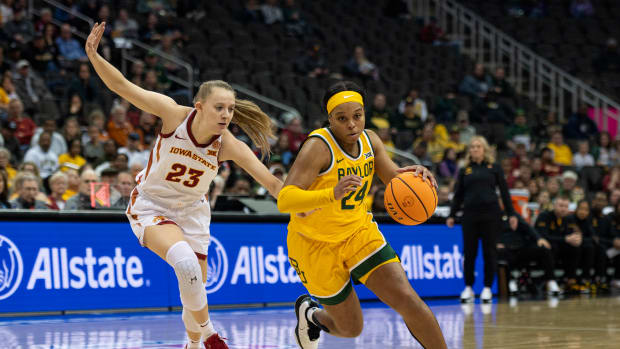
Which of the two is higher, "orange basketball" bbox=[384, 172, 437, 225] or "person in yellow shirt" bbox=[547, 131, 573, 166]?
"person in yellow shirt" bbox=[547, 131, 573, 166]

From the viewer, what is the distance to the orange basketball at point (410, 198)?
17.4 feet

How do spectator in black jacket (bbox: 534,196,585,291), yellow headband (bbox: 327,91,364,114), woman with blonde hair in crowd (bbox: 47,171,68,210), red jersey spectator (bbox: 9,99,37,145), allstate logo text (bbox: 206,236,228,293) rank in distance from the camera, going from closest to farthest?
1. yellow headband (bbox: 327,91,364,114)
2. allstate logo text (bbox: 206,236,228,293)
3. woman with blonde hair in crowd (bbox: 47,171,68,210)
4. red jersey spectator (bbox: 9,99,37,145)
5. spectator in black jacket (bbox: 534,196,585,291)

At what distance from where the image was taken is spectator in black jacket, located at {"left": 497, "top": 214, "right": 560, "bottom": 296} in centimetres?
1293

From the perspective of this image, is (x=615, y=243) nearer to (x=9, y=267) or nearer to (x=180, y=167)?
(x=9, y=267)

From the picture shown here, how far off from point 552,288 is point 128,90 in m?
8.74

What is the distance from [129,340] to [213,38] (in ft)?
39.6

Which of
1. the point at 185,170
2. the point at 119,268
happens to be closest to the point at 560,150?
the point at 119,268

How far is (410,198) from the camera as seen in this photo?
17.4ft

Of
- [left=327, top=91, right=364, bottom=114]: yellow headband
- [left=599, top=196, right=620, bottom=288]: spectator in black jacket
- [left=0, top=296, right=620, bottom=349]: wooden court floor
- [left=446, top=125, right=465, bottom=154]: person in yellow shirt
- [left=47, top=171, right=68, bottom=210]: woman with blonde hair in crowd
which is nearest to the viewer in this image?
[left=327, top=91, right=364, bottom=114]: yellow headband

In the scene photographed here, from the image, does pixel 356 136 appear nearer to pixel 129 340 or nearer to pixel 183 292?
pixel 183 292

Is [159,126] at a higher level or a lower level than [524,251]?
higher

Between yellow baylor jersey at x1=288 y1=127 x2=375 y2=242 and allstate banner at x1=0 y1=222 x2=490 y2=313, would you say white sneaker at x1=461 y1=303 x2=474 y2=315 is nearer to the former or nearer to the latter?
allstate banner at x1=0 y1=222 x2=490 y2=313

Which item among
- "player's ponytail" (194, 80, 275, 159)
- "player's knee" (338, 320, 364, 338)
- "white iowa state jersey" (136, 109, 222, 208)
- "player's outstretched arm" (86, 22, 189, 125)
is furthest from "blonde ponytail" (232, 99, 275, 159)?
"player's knee" (338, 320, 364, 338)

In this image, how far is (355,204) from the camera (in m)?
5.45
